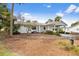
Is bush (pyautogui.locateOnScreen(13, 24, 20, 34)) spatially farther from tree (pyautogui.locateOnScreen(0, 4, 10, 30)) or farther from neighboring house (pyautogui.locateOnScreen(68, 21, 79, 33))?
neighboring house (pyautogui.locateOnScreen(68, 21, 79, 33))

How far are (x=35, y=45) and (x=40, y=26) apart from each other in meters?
0.17

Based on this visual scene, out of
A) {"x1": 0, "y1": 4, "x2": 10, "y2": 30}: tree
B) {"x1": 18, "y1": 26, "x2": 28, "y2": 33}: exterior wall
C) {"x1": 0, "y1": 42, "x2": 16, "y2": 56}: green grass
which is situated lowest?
{"x1": 0, "y1": 42, "x2": 16, "y2": 56}: green grass

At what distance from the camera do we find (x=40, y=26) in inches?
83.8

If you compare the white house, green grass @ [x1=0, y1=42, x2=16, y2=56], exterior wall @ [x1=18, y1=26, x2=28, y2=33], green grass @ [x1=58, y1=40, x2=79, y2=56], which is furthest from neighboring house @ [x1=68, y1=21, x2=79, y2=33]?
green grass @ [x1=0, y1=42, x2=16, y2=56]

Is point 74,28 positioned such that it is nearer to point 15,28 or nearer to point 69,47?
point 69,47

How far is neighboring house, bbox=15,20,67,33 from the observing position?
213 cm

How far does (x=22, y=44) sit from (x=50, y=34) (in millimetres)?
262

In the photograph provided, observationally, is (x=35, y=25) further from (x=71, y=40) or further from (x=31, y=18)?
(x=71, y=40)

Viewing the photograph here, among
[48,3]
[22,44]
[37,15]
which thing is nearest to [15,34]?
[22,44]

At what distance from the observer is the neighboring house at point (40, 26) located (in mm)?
2129

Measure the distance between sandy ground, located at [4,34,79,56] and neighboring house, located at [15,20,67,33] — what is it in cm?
5

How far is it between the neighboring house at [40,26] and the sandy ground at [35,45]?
0.05 meters

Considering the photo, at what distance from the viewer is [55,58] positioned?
2.11 metres

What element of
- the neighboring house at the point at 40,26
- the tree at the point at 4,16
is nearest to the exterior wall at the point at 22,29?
the neighboring house at the point at 40,26
